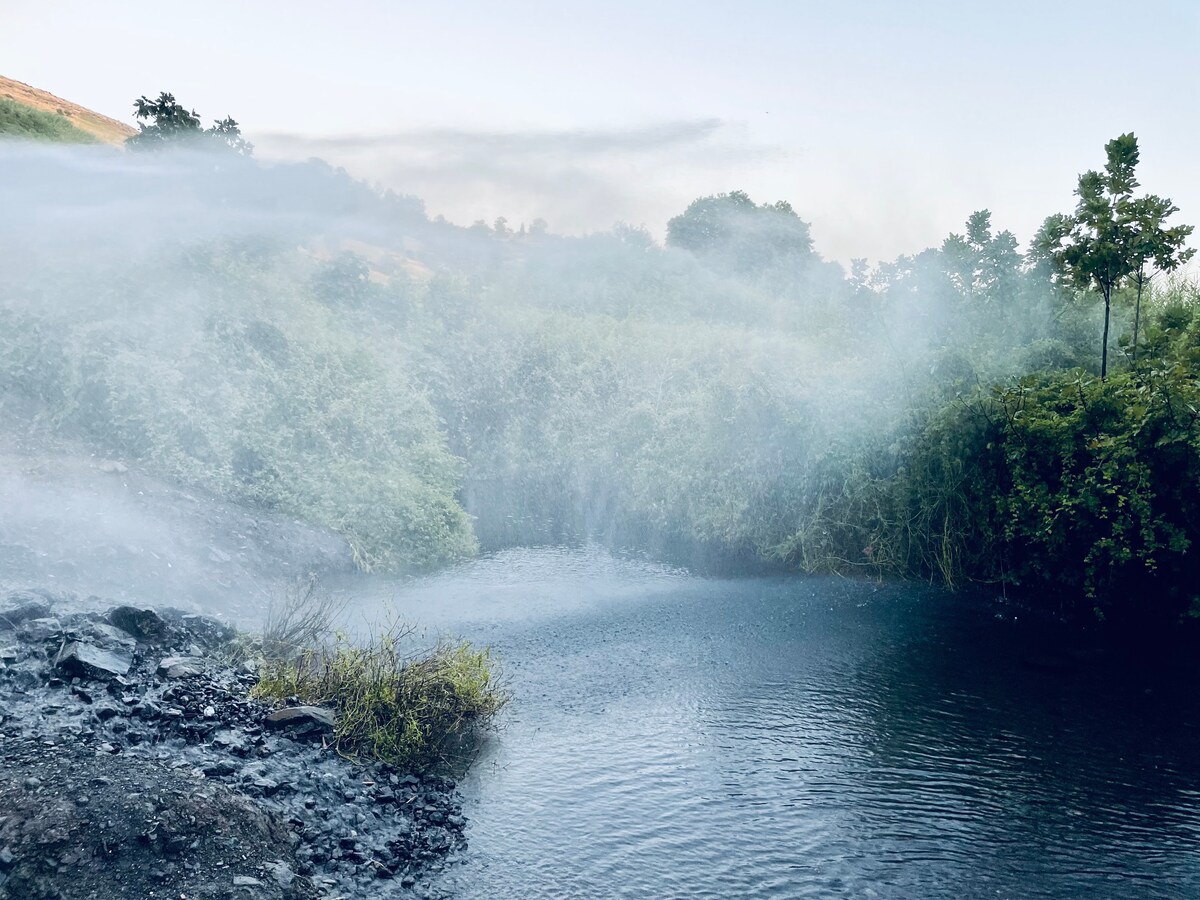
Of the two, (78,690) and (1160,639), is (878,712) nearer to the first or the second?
(1160,639)

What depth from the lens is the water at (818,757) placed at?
10.9 metres

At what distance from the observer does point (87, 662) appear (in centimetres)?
1252

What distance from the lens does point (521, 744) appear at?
14156 mm

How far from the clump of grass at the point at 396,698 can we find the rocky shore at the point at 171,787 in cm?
40

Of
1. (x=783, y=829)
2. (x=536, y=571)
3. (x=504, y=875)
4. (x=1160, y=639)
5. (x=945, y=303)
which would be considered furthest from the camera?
(x=945, y=303)

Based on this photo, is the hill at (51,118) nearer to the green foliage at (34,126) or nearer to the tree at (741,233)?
the green foliage at (34,126)

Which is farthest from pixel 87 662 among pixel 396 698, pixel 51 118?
pixel 51 118

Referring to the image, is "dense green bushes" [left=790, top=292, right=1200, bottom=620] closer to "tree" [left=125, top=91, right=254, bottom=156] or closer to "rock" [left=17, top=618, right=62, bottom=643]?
"rock" [left=17, top=618, right=62, bottom=643]

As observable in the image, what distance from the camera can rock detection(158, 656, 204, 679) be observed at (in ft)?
43.8

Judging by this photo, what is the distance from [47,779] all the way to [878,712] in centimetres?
1312

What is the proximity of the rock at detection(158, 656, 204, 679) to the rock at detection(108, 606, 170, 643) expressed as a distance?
88cm

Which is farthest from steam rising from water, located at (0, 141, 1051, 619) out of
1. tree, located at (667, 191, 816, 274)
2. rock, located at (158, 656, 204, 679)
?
tree, located at (667, 191, 816, 274)

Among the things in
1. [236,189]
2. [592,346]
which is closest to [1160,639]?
[592,346]

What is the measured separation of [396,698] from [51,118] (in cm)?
4149
